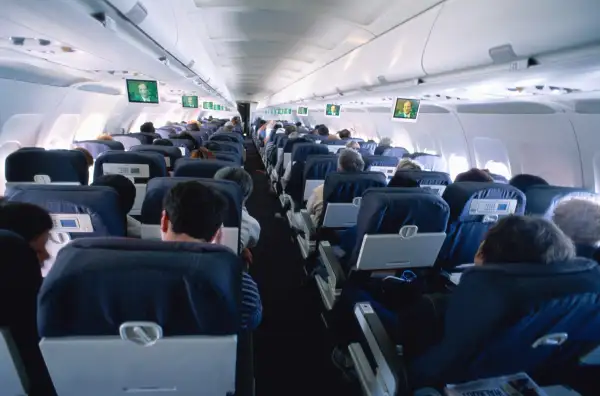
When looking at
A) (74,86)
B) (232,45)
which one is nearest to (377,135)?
(232,45)

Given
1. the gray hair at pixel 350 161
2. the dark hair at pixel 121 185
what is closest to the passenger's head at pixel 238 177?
the dark hair at pixel 121 185

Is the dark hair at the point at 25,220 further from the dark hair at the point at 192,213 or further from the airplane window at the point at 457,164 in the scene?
the airplane window at the point at 457,164

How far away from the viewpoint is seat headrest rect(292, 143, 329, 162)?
6.99 m

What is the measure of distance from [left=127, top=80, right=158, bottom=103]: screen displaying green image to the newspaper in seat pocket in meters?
7.82

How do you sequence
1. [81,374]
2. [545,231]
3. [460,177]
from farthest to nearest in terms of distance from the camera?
[460,177], [545,231], [81,374]

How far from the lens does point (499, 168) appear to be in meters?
7.49

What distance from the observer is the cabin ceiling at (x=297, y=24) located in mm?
4848

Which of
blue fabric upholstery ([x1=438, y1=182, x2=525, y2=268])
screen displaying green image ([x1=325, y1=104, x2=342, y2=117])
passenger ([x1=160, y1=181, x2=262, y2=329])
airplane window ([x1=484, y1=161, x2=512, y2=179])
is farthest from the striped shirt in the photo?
screen displaying green image ([x1=325, y1=104, x2=342, y2=117])

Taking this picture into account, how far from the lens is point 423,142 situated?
1089 cm

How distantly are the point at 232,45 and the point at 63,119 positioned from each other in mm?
4648

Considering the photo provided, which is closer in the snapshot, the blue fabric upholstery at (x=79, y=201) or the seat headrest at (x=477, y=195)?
the blue fabric upholstery at (x=79, y=201)

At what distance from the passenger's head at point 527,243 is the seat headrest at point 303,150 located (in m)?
5.28

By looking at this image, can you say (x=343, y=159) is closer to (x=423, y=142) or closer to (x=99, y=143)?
(x=99, y=143)

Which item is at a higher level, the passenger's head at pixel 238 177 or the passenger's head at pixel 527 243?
the passenger's head at pixel 527 243
